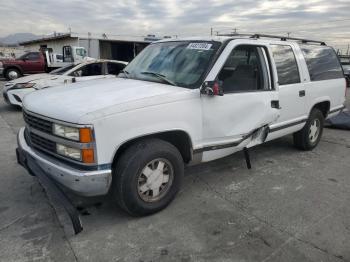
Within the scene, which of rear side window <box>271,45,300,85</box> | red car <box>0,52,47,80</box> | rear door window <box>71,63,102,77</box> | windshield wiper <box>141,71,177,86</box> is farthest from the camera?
red car <box>0,52,47,80</box>

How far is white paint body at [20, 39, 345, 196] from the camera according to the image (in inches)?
115

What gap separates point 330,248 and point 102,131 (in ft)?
7.50

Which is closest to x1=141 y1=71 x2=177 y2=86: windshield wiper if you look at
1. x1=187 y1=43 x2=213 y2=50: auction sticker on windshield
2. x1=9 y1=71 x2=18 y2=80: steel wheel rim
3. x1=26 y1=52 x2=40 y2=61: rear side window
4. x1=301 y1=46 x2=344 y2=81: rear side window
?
x1=187 y1=43 x2=213 y2=50: auction sticker on windshield

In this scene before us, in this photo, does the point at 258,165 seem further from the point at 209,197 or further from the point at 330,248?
the point at 330,248

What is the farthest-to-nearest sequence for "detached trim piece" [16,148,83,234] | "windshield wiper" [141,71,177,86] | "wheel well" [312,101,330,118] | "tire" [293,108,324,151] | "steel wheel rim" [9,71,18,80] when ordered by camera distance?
"steel wheel rim" [9,71,18,80] → "wheel well" [312,101,330,118] → "tire" [293,108,324,151] → "windshield wiper" [141,71,177,86] → "detached trim piece" [16,148,83,234]

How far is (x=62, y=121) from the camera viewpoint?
115 inches

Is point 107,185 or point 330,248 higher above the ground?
point 107,185

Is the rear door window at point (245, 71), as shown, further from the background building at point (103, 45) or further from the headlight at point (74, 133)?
the background building at point (103, 45)

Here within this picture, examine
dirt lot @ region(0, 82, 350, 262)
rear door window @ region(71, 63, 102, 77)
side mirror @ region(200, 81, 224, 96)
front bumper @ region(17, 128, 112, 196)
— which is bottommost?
dirt lot @ region(0, 82, 350, 262)

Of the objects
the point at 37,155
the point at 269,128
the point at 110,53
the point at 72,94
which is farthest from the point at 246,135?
the point at 110,53

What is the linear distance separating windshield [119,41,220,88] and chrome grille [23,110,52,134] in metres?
1.32

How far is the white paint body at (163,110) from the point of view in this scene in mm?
2928

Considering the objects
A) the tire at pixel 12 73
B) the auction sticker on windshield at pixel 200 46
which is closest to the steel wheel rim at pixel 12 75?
the tire at pixel 12 73

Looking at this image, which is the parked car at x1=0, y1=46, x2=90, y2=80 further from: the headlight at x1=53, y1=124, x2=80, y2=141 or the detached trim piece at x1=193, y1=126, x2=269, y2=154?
the headlight at x1=53, y1=124, x2=80, y2=141
